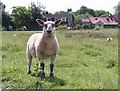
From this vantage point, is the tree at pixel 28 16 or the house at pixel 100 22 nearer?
the tree at pixel 28 16

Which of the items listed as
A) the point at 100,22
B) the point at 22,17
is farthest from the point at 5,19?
the point at 100,22

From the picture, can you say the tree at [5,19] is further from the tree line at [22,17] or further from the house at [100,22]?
the house at [100,22]

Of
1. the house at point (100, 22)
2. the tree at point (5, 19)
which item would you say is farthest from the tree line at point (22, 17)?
the house at point (100, 22)

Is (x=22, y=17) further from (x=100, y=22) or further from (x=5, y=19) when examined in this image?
(x=100, y=22)

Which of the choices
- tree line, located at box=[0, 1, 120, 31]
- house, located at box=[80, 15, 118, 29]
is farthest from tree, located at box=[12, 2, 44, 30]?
house, located at box=[80, 15, 118, 29]

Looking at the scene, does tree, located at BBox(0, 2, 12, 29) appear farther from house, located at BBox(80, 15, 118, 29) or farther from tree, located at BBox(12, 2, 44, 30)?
house, located at BBox(80, 15, 118, 29)

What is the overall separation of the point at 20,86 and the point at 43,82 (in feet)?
2.10

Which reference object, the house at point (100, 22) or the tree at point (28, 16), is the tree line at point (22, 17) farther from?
the house at point (100, 22)

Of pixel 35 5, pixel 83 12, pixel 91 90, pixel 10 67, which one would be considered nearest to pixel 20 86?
pixel 91 90

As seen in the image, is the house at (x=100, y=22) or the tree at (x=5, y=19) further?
the house at (x=100, y=22)

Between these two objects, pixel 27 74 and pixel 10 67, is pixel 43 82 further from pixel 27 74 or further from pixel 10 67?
pixel 10 67

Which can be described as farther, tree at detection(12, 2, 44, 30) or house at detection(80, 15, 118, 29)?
house at detection(80, 15, 118, 29)

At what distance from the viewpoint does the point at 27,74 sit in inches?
424

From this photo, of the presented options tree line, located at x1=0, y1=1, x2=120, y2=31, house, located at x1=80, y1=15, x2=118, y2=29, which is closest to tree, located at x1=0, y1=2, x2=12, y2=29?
tree line, located at x1=0, y1=1, x2=120, y2=31
